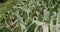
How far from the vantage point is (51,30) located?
1.10 meters

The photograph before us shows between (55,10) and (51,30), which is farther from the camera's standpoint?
(55,10)

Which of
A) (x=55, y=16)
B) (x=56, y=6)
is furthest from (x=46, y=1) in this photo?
(x=55, y=16)

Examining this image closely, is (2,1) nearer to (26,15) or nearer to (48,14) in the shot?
(26,15)

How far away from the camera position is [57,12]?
53.2 inches

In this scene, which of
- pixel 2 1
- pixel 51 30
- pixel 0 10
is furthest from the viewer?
pixel 2 1

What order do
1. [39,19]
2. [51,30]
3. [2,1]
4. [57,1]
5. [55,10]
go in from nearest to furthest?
[51,30] < [39,19] < [55,10] < [57,1] < [2,1]

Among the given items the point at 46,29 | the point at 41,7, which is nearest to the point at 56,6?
the point at 41,7

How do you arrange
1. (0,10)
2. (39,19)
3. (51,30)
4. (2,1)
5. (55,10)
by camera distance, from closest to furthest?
1. (51,30)
2. (39,19)
3. (55,10)
4. (0,10)
5. (2,1)

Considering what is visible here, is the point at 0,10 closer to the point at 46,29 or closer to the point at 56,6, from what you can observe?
the point at 56,6

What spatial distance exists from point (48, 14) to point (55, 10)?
0.31 feet

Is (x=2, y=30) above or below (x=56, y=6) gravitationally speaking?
below

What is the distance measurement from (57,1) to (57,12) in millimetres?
187

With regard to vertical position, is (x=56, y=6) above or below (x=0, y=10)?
above

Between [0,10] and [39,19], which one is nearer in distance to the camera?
[39,19]
